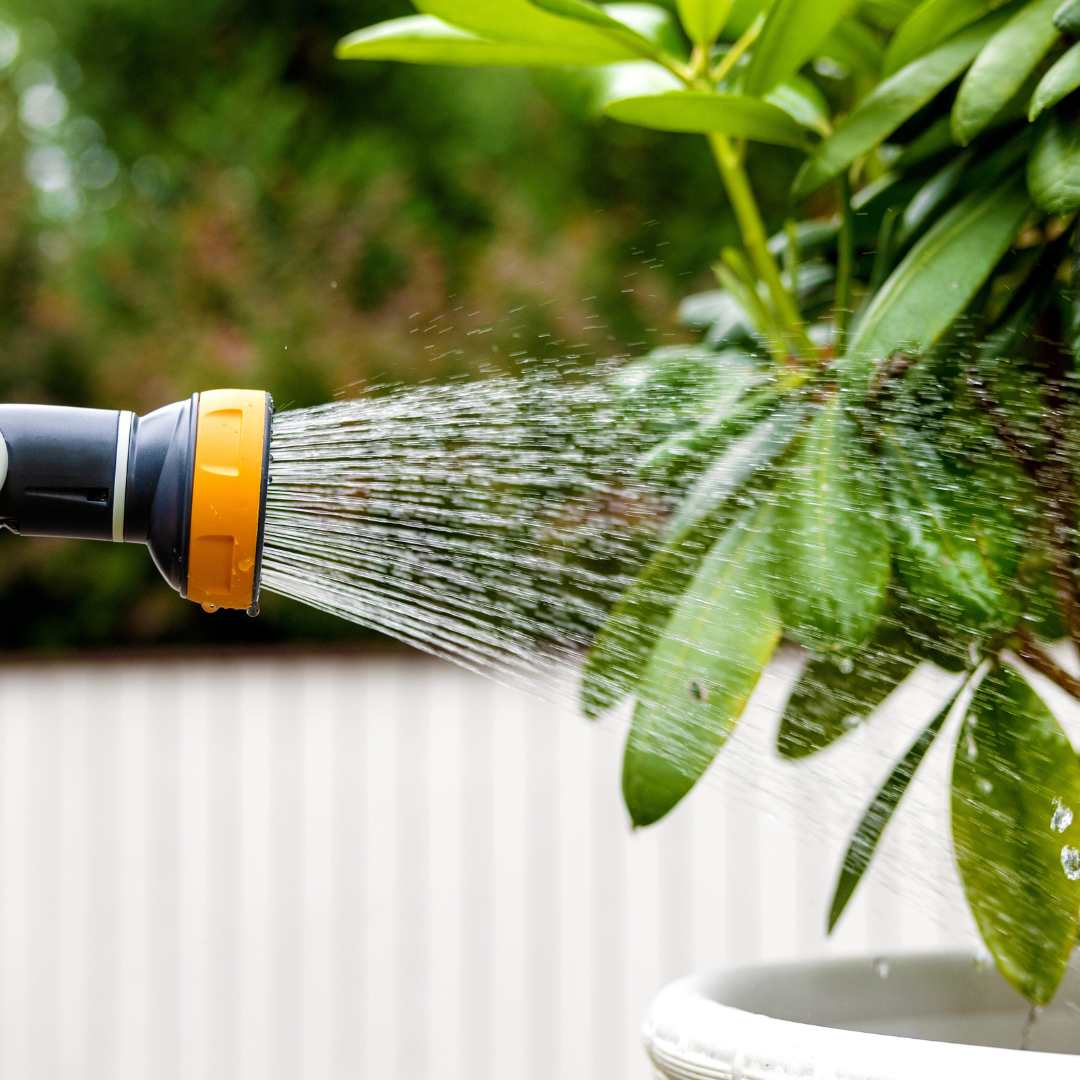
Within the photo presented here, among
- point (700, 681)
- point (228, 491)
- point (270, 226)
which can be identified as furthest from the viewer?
point (270, 226)

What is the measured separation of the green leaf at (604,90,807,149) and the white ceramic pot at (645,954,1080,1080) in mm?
503

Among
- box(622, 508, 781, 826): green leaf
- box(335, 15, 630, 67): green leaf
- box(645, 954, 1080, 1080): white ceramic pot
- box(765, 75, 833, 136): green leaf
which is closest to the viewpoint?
box(645, 954, 1080, 1080): white ceramic pot

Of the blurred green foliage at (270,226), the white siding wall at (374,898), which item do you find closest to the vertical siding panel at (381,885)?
the white siding wall at (374,898)

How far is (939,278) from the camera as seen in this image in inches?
28.3

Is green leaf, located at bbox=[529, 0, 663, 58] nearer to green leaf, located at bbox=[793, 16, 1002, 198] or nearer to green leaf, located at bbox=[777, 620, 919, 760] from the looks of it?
green leaf, located at bbox=[793, 16, 1002, 198]

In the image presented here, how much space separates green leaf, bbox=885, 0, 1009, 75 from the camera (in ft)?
2.47

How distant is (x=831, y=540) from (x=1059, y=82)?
0.25 m

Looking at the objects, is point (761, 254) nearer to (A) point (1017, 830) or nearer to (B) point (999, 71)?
(B) point (999, 71)

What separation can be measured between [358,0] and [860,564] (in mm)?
2944

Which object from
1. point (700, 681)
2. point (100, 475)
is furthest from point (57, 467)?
point (700, 681)

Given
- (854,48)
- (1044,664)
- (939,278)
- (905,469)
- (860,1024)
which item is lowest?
(860,1024)

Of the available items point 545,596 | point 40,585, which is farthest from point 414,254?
point 545,596

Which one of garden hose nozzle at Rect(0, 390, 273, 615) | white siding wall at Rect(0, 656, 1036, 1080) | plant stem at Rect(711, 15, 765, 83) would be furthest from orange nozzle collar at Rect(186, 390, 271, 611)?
white siding wall at Rect(0, 656, 1036, 1080)

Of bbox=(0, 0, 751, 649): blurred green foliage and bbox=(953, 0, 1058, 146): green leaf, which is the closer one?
bbox=(953, 0, 1058, 146): green leaf
